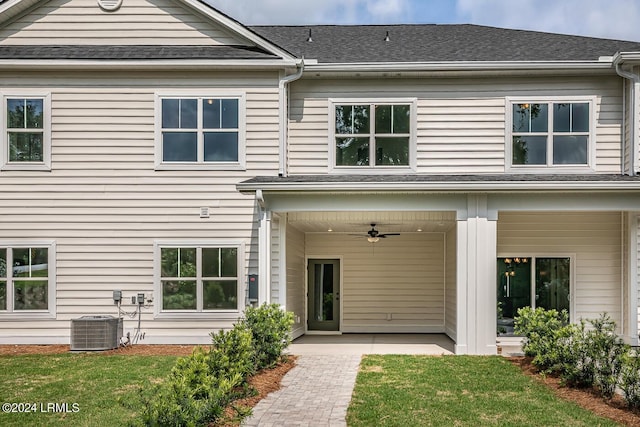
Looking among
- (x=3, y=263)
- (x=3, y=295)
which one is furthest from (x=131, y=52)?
(x=3, y=295)

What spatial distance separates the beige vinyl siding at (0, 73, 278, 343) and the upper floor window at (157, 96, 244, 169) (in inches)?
7.7

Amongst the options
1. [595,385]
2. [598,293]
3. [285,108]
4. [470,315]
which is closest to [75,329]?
[285,108]

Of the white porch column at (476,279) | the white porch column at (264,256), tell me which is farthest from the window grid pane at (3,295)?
the white porch column at (476,279)

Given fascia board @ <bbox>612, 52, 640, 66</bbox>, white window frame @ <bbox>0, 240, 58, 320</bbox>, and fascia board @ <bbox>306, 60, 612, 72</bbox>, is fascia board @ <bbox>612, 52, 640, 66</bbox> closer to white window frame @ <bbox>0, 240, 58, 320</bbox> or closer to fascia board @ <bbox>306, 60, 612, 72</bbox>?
fascia board @ <bbox>306, 60, 612, 72</bbox>

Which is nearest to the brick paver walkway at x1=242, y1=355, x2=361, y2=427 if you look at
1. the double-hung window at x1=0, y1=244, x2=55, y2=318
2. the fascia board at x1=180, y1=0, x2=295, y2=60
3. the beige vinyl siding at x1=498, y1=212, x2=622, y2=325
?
the beige vinyl siding at x1=498, y1=212, x2=622, y2=325

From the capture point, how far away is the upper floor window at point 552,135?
1379cm

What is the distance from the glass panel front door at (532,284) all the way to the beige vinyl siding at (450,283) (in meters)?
1.00

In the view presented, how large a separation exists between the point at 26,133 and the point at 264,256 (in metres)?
5.69

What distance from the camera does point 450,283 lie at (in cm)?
1516

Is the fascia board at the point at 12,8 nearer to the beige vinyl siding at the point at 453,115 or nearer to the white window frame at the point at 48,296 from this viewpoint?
the white window frame at the point at 48,296

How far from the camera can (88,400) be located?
8211 mm

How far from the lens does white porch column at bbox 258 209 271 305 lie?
12.4m

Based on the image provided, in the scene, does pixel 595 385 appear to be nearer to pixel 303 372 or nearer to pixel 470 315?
pixel 470 315

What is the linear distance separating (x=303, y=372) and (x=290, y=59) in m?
6.30
